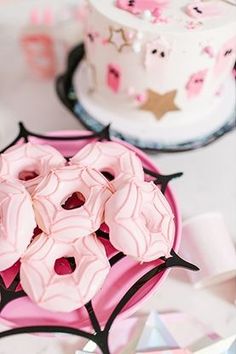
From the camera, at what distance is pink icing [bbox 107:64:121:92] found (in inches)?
26.7

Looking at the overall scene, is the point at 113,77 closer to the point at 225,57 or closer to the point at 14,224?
the point at 225,57

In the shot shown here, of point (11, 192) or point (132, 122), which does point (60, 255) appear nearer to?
point (11, 192)

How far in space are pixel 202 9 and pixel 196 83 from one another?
0.33 feet

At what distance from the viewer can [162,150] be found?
2.35ft

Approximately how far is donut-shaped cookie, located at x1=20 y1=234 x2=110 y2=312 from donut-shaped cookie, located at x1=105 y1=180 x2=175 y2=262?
0.10 feet

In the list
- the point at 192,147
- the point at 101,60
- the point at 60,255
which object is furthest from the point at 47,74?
the point at 60,255

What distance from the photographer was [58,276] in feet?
1.65

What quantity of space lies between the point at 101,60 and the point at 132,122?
0.11 metres

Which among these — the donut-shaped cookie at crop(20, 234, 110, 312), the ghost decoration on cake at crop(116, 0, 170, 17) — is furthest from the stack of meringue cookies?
the ghost decoration on cake at crop(116, 0, 170, 17)

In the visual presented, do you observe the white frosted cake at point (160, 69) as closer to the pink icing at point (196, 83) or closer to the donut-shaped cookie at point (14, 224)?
the pink icing at point (196, 83)

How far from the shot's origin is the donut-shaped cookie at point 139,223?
1.67 feet

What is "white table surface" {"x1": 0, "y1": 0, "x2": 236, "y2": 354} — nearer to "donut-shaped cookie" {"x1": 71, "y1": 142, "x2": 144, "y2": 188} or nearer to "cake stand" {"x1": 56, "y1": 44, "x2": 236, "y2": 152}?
"cake stand" {"x1": 56, "y1": 44, "x2": 236, "y2": 152}

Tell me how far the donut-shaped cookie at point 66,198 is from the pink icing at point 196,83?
0.21 meters

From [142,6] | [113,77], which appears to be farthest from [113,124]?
[142,6]
